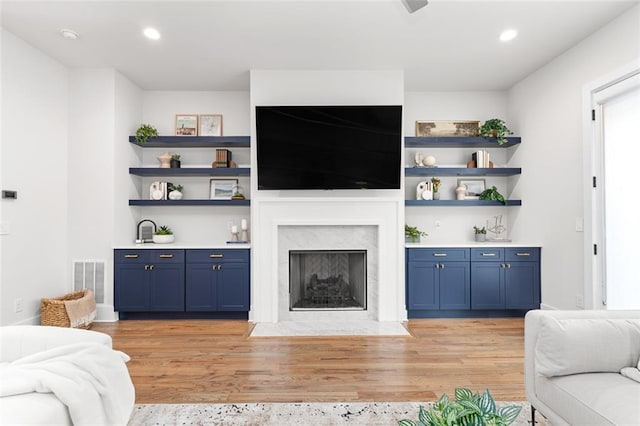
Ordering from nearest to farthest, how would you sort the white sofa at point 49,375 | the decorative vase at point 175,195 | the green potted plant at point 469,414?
the green potted plant at point 469,414
the white sofa at point 49,375
the decorative vase at point 175,195

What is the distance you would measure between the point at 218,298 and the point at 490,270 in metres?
3.14

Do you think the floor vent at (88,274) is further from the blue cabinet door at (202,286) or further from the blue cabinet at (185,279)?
A: the blue cabinet door at (202,286)

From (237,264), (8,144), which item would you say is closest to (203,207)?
(237,264)

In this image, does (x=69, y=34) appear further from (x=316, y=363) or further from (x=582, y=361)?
(x=582, y=361)

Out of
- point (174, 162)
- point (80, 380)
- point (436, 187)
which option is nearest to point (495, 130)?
point (436, 187)

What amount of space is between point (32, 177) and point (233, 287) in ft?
7.50

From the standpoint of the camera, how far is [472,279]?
4145 millimetres

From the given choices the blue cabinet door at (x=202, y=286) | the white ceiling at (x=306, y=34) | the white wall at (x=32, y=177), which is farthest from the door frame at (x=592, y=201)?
the white wall at (x=32, y=177)

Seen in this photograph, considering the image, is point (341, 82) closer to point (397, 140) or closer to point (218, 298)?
point (397, 140)

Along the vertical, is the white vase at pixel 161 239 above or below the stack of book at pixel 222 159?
below

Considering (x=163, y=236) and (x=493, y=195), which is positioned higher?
(x=493, y=195)

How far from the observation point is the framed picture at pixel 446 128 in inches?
189

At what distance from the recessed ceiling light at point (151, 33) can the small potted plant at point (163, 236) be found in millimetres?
2182

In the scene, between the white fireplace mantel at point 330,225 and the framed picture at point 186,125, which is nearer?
the white fireplace mantel at point 330,225
